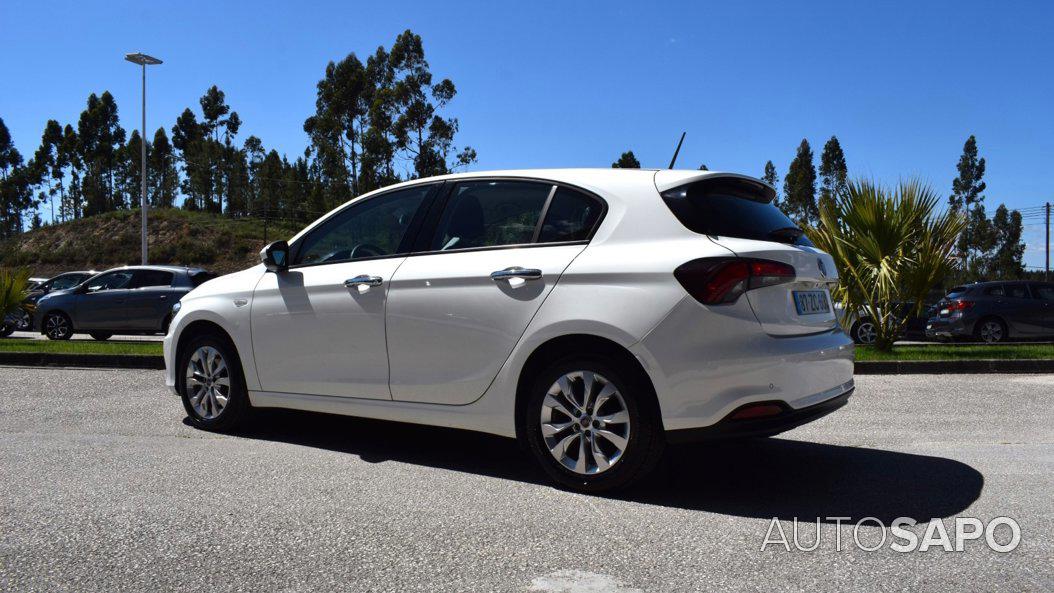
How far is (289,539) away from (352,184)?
158ft

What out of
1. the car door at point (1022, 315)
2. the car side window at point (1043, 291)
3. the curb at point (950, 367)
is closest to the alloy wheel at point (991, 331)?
the car door at point (1022, 315)

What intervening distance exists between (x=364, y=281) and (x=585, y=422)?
5.48 ft

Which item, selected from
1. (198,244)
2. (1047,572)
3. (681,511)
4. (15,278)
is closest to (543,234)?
(681,511)

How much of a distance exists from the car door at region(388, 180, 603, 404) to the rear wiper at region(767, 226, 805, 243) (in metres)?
0.88

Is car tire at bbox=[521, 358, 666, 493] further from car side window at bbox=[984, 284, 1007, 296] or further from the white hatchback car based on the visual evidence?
car side window at bbox=[984, 284, 1007, 296]

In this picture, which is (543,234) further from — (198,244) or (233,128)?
(233,128)

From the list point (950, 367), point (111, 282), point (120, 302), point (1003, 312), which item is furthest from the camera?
point (1003, 312)

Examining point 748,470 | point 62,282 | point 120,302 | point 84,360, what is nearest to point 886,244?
point 748,470

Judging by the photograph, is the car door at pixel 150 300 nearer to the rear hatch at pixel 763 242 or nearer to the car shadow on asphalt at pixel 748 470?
the car shadow on asphalt at pixel 748 470

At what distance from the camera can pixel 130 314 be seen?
55.3 feet

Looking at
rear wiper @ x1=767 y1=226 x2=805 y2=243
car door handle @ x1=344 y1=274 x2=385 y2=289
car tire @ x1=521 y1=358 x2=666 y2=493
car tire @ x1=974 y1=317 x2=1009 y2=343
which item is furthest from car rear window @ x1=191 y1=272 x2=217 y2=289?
car tire @ x1=974 y1=317 x2=1009 y2=343

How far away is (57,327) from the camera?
17.6m

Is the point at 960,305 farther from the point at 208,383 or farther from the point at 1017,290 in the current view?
the point at 208,383

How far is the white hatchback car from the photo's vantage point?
3.78 metres
